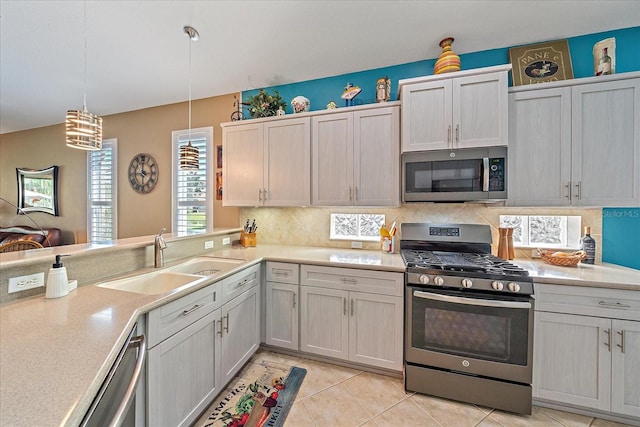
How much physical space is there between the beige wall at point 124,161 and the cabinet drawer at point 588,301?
3.09 metres

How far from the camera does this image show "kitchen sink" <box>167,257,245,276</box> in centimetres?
214

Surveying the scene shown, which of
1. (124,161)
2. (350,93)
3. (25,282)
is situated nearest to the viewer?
(25,282)

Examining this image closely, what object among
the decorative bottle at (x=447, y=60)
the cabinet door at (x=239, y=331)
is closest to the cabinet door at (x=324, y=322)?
the cabinet door at (x=239, y=331)

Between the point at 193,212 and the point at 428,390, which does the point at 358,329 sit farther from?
the point at 193,212

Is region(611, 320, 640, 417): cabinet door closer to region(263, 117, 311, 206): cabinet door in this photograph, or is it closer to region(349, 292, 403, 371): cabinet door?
region(349, 292, 403, 371): cabinet door

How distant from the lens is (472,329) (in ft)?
5.71

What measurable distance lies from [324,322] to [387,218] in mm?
1216

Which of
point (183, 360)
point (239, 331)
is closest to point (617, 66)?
point (239, 331)

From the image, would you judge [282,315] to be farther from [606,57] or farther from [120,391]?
[606,57]

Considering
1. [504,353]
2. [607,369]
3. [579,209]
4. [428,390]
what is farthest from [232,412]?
[579,209]

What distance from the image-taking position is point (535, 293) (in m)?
1.70

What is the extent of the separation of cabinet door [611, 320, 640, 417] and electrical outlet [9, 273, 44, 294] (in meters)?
3.39

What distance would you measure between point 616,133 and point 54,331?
11.4 ft

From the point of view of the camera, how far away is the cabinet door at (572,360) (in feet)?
5.24
